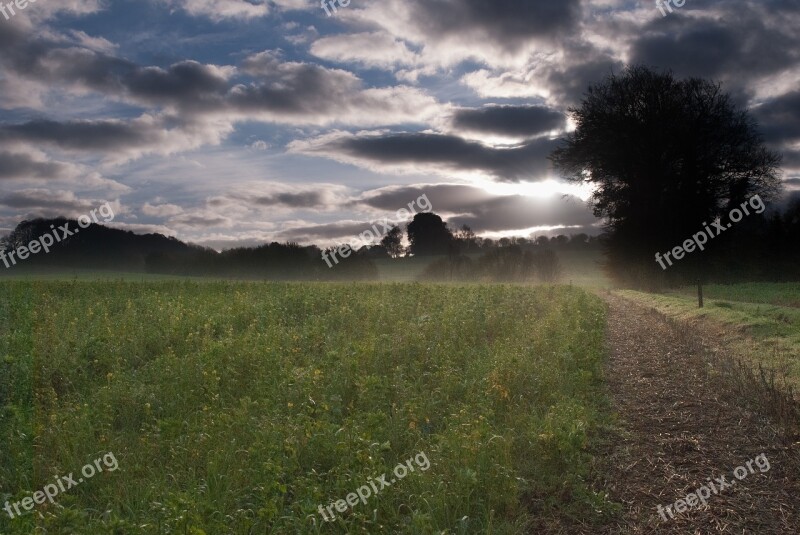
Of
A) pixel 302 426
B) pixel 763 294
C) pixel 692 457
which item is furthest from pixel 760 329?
pixel 763 294

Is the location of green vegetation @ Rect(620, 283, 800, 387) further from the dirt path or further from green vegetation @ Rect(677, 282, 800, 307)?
green vegetation @ Rect(677, 282, 800, 307)

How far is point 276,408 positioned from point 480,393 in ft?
9.45

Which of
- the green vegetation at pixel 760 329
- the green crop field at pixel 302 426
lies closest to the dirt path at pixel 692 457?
the green crop field at pixel 302 426

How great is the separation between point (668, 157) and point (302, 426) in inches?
1769

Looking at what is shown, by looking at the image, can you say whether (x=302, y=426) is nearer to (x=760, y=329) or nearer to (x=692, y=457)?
(x=692, y=457)

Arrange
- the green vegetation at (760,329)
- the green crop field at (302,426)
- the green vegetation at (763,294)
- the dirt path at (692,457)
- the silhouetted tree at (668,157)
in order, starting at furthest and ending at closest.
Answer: the silhouetted tree at (668,157) → the green vegetation at (763,294) → the green vegetation at (760,329) → the green crop field at (302,426) → the dirt path at (692,457)

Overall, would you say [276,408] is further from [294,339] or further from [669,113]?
[669,113]

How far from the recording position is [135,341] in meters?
13.3

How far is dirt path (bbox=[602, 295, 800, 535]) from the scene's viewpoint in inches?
216

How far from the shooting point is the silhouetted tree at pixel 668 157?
44812 mm

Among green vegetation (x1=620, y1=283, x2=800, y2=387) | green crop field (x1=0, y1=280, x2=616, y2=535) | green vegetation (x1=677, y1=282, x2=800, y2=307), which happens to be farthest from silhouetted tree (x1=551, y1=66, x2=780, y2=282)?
green crop field (x1=0, y1=280, x2=616, y2=535)

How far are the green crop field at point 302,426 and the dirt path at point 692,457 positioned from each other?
1.34ft

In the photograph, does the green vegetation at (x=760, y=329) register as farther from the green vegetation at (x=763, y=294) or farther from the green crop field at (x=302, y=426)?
the green vegetation at (x=763, y=294)

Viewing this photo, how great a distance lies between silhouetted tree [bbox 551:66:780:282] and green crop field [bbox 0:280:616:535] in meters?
34.4
